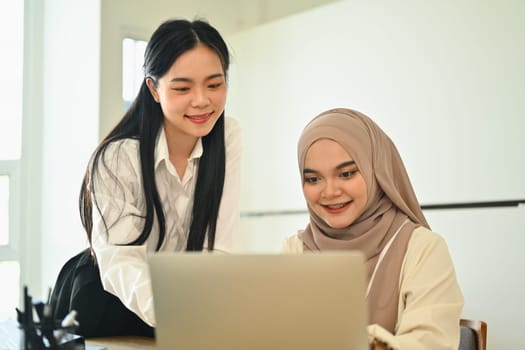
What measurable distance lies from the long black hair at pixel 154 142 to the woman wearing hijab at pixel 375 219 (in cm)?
43

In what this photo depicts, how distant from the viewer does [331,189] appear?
5.22 ft

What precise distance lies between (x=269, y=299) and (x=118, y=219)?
1.05m

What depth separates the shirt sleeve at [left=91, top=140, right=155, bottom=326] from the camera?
1.77 meters

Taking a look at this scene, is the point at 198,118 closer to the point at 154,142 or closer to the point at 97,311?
Result: the point at 154,142

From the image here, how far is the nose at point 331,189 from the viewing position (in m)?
1.59

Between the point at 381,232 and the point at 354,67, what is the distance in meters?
1.50

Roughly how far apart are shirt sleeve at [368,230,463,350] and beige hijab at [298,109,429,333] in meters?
0.03

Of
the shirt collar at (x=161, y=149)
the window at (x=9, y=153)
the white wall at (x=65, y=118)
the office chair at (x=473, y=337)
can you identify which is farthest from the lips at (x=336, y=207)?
the window at (x=9, y=153)

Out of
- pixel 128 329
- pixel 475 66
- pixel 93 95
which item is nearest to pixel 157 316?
pixel 128 329

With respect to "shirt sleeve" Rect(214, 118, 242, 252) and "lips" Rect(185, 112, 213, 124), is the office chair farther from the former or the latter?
"lips" Rect(185, 112, 213, 124)

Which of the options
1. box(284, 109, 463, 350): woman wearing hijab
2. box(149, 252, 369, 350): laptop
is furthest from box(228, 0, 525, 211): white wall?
box(149, 252, 369, 350): laptop

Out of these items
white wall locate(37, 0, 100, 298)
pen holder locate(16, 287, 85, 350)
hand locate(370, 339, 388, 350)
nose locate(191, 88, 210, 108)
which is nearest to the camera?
pen holder locate(16, 287, 85, 350)

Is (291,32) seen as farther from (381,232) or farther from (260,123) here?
(381,232)

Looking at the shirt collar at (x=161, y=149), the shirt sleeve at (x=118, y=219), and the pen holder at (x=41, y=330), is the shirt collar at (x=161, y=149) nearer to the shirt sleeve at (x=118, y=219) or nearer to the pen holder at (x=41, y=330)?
the shirt sleeve at (x=118, y=219)
